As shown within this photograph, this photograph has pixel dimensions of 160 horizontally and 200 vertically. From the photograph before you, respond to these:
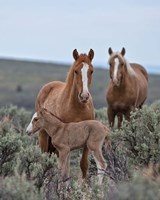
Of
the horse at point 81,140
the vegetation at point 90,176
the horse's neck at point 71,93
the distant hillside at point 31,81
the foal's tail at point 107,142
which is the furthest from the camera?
the distant hillside at point 31,81

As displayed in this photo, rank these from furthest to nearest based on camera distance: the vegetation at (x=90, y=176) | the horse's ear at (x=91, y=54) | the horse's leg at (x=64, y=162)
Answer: the horse's ear at (x=91, y=54)
the horse's leg at (x=64, y=162)
the vegetation at (x=90, y=176)

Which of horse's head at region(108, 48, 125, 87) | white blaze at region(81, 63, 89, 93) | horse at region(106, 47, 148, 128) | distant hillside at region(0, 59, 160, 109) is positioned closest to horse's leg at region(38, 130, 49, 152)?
white blaze at region(81, 63, 89, 93)

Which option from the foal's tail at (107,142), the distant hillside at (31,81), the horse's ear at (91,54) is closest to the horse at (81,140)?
the foal's tail at (107,142)

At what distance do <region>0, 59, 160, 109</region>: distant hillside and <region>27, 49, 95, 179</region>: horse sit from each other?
3026 centimetres

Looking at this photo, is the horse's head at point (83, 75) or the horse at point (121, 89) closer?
the horse's head at point (83, 75)

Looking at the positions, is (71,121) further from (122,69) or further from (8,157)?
(122,69)

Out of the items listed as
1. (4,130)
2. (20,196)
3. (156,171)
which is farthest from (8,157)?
(20,196)

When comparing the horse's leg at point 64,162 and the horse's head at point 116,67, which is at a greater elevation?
the horse's head at point 116,67

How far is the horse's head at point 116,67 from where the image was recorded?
42.4 ft

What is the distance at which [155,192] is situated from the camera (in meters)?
5.76

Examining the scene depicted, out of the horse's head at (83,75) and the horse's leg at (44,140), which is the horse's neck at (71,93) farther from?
the horse's leg at (44,140)

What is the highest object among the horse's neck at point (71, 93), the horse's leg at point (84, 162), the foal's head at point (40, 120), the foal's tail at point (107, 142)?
the horse's neck at point (71, 93)

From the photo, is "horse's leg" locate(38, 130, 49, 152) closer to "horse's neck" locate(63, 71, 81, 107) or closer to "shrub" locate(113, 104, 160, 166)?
"horse's neck" locate(63, 71, 81, 107)

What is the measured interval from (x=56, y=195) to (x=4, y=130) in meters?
2.60
